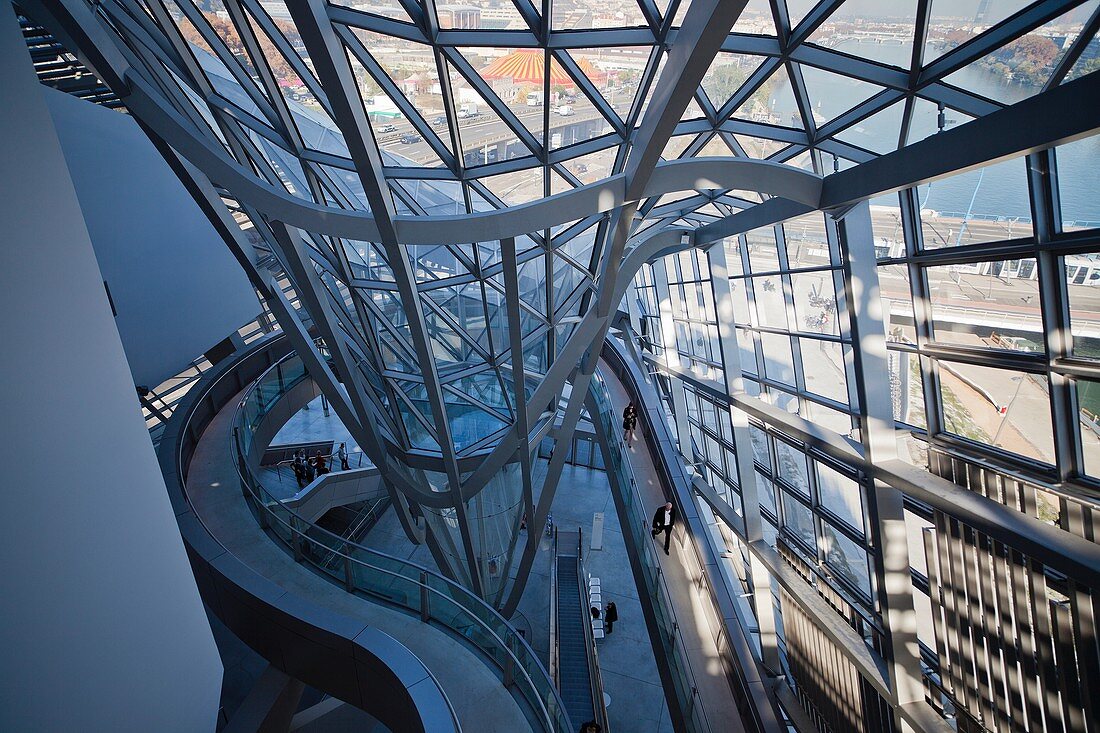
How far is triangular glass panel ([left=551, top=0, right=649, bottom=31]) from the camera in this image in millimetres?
10984

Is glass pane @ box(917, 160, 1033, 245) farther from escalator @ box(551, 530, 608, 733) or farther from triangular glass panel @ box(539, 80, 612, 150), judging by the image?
escalator @ box(551, 530, 608, 733)

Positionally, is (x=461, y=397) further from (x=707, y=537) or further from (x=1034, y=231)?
(x=1034, y=231)

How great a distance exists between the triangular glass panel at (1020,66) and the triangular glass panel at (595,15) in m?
5.45

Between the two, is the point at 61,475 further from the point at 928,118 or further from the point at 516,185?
the point at 516,185

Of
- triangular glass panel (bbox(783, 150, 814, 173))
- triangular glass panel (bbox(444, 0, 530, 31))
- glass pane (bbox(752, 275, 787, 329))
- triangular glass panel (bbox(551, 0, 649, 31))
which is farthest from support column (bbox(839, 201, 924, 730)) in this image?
glass pane (bbox(752, 275, 787, 329))

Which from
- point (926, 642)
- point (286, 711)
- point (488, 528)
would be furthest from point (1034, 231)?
point (488, 528)

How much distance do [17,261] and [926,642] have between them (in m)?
16.9

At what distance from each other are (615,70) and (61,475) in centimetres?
1206

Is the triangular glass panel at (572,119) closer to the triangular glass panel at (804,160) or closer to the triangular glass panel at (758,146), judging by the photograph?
the triangular glass panel at (758,146)

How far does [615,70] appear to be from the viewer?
42.0 feet

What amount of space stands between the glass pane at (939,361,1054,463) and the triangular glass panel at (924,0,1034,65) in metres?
5.45

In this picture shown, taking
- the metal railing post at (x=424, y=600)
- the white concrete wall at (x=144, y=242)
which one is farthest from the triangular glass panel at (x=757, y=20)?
the white concrete wall at (x=144, y=242)

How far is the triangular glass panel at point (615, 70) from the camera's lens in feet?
39.8

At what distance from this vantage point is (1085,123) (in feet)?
20.2
